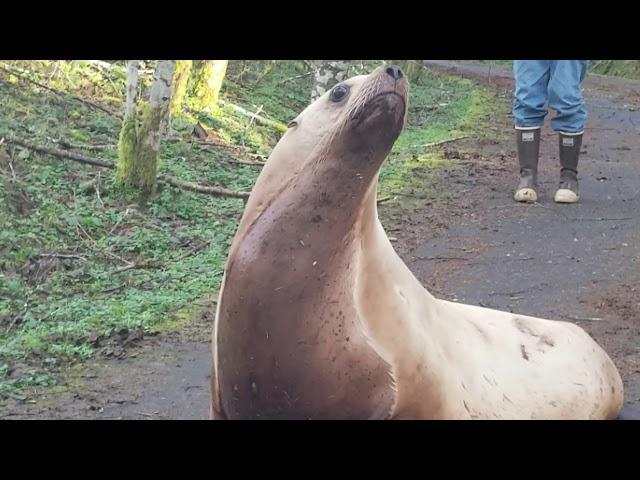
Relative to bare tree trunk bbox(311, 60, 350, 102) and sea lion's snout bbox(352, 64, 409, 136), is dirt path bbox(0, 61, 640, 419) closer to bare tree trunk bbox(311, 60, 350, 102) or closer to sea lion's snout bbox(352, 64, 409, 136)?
bare tree trunk bbox(311, 60, 350, 102)

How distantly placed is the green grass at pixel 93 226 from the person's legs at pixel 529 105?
1530 mm

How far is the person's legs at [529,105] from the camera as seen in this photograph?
7037 millimetres

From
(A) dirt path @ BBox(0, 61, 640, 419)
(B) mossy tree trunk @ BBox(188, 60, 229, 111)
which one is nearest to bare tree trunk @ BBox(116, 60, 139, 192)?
(A) dirt path @ BBox(0, 61, 640, 419)

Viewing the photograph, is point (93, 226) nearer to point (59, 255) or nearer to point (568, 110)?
point (59, 255)

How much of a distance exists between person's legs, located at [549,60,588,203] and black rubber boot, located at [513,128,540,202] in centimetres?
19

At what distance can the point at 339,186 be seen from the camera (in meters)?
2.91

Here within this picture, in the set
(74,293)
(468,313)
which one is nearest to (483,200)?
(74,293)

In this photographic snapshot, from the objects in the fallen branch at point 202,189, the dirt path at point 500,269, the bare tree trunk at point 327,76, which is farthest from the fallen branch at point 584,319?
the bare tree trunk at point 327,76

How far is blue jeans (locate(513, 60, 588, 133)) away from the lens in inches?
275

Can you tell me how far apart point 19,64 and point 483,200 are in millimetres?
5425

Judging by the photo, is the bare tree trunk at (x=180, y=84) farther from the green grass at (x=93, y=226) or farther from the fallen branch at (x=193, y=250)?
the fallen branch at (x=193, y=250)

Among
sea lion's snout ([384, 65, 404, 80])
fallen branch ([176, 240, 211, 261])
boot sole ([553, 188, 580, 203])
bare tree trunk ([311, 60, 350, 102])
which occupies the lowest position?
fallen branch ([176, 240, 211, 261])
